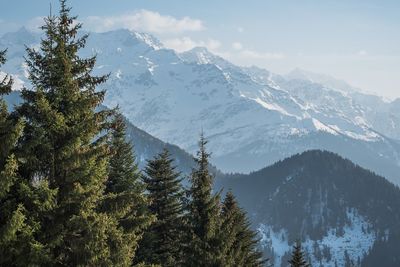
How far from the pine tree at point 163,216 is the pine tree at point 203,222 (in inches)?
119

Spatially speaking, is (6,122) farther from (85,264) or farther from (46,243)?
(85,264)

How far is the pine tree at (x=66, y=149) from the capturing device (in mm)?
18109

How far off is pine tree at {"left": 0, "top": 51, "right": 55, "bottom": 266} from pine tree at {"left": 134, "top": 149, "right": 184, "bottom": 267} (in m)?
17.3

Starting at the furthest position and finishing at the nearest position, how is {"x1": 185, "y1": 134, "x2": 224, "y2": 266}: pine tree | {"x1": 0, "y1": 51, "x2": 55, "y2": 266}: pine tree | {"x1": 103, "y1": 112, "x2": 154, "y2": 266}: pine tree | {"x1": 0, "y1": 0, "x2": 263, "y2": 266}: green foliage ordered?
{"x1": 185, "y1": 134, "x2": 224, "y2": 266}: pine tree → {"x1": 103, "y1": 112, "x2": 154, "y2": 266}: pine tree → {"x1": 0, "y1": 0, "x2": 263, "y2": 266}: green foliage → {"x1": 0, "y1": 51, "x2": 55, "y2": 266}: pine tree

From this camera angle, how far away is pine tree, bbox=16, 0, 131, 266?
59.4 ft

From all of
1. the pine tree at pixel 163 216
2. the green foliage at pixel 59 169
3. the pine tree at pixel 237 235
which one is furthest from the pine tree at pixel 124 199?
the pine tree at pixel 237 235

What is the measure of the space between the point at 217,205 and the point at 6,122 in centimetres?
1652

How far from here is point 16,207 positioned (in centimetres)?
1745

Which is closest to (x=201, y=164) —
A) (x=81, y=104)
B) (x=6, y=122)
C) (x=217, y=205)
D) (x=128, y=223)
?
(x=217, y=205)

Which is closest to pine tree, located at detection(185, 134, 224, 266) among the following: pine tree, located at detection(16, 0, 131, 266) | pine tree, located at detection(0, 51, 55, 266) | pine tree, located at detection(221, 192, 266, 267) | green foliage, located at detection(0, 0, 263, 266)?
pine tree, located at detection(221, 192, 266, 267)

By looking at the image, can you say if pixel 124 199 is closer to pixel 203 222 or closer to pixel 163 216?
pixel 203 222

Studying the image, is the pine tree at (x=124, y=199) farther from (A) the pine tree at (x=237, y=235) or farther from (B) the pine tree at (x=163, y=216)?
(A) the pine tree at (x=237, y=235)

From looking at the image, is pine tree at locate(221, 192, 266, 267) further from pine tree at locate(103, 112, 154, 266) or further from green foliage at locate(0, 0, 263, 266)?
green foliage at locate(0, 0, 263, 266)

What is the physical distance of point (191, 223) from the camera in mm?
31609
